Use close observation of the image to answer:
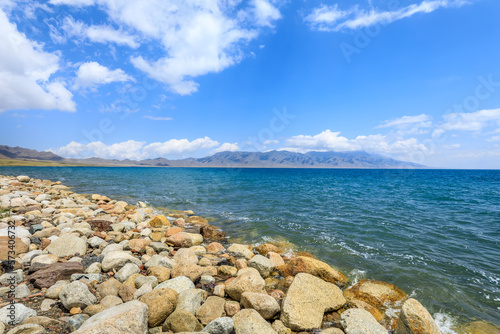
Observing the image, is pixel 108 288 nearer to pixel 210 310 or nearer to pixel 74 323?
pixel 74 323

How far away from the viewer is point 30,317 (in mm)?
5160

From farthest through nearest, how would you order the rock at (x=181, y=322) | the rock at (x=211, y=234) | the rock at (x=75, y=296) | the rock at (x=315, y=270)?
1. the rock at (x=211, y=234)
2. the rock at (x=315, y=270)
3. the rock at (x=75, y=296)
4. the rock at (x=181, y=322)

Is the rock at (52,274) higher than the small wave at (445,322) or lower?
higher

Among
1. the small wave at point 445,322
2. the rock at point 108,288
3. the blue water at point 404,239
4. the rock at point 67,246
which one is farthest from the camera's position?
the rock at point 67,246

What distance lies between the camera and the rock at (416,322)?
211 inches

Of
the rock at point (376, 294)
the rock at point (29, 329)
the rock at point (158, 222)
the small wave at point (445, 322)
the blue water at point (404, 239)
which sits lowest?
the small wave at point (445, 322)

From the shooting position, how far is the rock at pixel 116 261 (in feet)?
27.6

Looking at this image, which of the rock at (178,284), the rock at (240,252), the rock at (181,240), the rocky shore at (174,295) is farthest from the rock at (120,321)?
the rock at (181,240)

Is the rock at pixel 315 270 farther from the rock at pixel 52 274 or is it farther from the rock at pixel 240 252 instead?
the rock at pixel 52 274

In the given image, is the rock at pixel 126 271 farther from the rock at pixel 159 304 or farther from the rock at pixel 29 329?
the rock at pixel 29 329

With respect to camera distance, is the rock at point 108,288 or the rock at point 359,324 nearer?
the rock at point 359,324

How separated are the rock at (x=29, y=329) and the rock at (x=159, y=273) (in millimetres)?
3309

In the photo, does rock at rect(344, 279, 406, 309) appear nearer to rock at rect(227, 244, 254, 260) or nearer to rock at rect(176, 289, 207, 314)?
rock at rect(227, 244, 254, 260)

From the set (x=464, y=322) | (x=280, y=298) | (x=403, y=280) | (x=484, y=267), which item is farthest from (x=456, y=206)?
(x=280, y=298)
